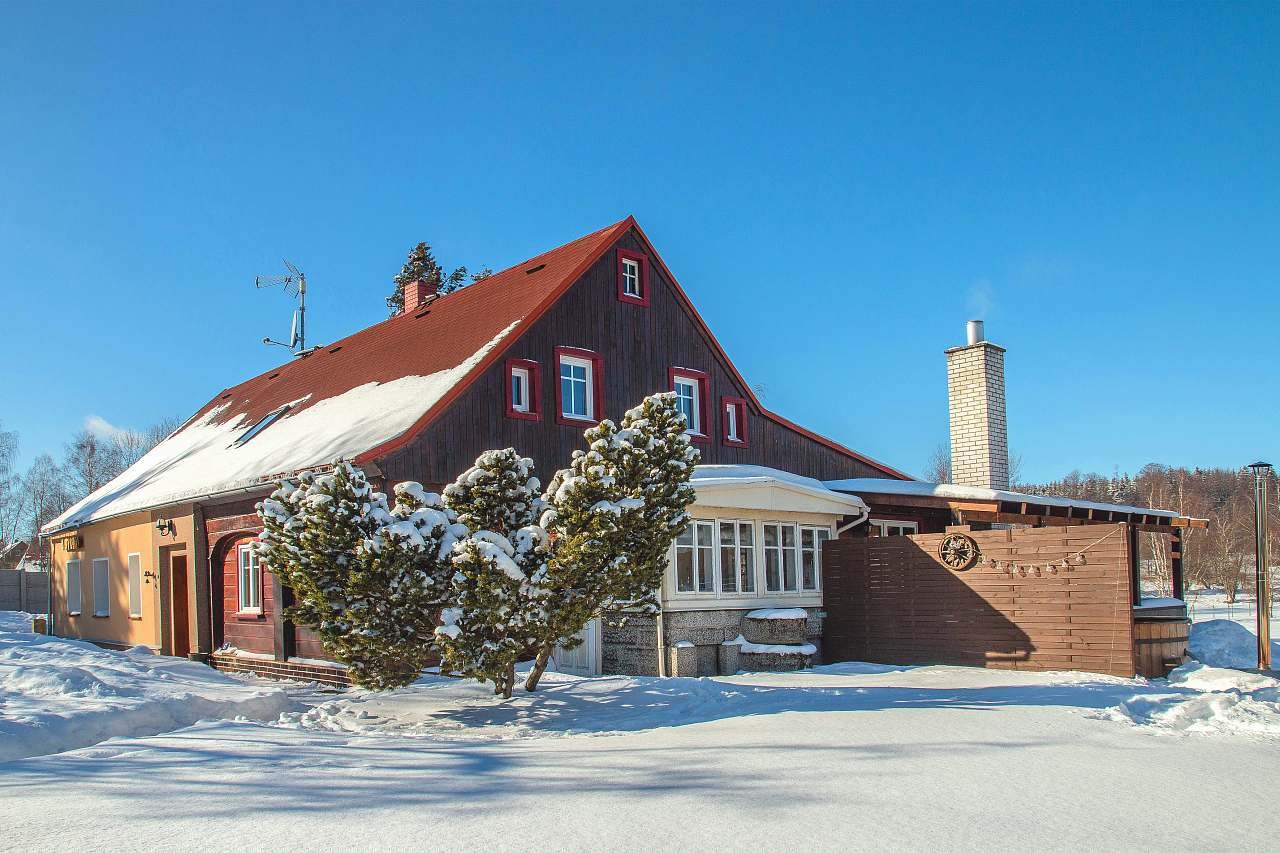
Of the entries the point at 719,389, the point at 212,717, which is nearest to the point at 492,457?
the point at 212,717

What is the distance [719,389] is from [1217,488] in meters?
66.6

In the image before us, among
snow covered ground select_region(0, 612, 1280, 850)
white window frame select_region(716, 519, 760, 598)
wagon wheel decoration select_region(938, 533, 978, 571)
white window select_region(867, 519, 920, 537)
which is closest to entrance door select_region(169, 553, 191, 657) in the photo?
snow covered ground select_region(0, 612, 1280, 850)

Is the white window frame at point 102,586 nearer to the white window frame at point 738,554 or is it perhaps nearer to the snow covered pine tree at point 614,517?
the white window frame at point 738,554

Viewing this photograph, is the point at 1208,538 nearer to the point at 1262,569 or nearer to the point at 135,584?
the point at 1262,569

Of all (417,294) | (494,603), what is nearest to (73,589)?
(417,294)

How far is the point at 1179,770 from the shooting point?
24.4 ft

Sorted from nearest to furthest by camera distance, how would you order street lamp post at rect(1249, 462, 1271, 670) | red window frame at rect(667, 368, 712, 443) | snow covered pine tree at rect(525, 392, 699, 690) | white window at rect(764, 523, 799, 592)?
snow covered pine tree at rect(525, 392, 699, 690)
street lamp post at rect(1249, 462, 1271, 670)
white window at rect(764, 523, 799, 592)
red window frame at rect(667, 368, 712, 443)

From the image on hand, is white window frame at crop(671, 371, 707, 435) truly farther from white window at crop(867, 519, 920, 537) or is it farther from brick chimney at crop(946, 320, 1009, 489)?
brick chimney at crop(946, 320, 1009, 489)

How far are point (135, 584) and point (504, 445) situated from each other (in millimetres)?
9614

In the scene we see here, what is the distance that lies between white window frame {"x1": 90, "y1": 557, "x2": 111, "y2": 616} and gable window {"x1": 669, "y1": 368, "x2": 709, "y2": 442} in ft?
42.0

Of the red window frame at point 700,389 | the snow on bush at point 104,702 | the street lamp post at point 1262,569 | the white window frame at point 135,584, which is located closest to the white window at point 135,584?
the white window frame at point 135,584

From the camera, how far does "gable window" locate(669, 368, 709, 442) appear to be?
19.7 meters

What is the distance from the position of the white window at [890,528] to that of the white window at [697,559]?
5346 millimetres

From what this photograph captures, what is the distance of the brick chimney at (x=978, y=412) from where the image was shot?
20.5 m
